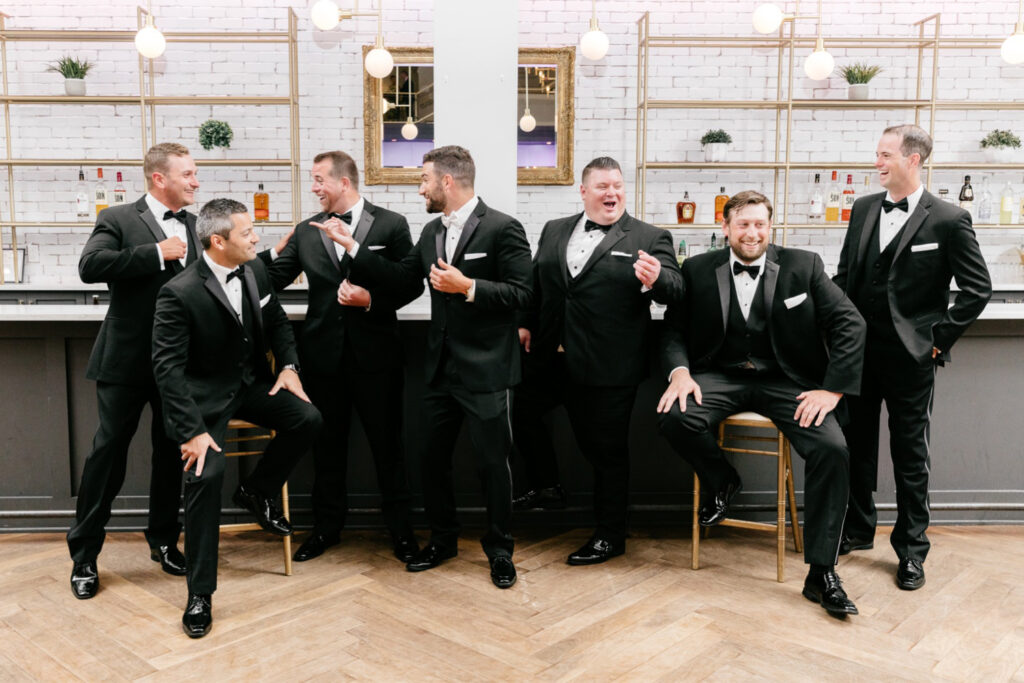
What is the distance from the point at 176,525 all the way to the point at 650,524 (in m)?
2.01

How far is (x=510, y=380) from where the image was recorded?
2.80 metres

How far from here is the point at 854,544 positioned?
3.14 metres

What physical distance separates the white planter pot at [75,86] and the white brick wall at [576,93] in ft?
0.83

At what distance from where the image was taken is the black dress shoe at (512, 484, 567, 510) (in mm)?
3223

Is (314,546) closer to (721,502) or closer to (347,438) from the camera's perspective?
(347,438)

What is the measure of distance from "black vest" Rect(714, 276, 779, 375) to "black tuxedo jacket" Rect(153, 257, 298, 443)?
1.76 meters

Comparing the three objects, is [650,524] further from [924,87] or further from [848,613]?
[924,87]

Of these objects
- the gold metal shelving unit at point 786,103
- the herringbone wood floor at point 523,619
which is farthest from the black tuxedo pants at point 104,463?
the gold metal shelving unit at point 786,103

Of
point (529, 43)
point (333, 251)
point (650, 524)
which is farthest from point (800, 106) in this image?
Result: point (333, 251)

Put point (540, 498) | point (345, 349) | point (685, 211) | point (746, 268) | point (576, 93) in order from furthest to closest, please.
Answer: point (576, 93), point (685, 211), point (540, 498), point (345, 349), point (746, 268)

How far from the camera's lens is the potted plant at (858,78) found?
607 centimetres

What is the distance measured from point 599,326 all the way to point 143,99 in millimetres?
4618

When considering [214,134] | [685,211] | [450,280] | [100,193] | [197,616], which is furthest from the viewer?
[685,211]

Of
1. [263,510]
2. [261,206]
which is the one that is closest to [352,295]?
[263,510]
